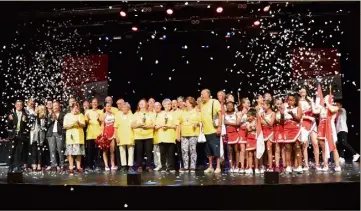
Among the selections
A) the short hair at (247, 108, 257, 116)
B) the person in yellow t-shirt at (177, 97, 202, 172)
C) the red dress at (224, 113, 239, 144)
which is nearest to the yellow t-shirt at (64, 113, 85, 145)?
the person in yellow t-shirt at (177, 97, 202, 172)

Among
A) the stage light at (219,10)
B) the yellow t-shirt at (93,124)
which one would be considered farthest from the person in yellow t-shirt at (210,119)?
the stage light at (219,10)

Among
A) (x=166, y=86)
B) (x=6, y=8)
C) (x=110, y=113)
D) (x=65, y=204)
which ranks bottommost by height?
(x=65, y=204)

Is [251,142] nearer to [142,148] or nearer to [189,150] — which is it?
[189,150]

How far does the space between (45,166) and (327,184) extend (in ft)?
19.9

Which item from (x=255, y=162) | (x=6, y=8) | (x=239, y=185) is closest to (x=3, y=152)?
(x=6, y=8)

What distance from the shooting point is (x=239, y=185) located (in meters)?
5.82

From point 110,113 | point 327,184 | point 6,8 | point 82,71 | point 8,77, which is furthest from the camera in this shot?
point 82,71

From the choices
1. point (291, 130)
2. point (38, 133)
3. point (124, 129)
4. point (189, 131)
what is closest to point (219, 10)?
point (189, 131)

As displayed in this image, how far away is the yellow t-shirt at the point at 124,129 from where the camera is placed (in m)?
8.72

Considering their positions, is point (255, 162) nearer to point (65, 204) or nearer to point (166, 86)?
point (65, 204)

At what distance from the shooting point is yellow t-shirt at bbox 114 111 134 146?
8.72 metres

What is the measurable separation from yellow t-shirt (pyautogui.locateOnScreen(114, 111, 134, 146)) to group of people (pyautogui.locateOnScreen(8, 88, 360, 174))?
2 centimetres

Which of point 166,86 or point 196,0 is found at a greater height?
point 196,0

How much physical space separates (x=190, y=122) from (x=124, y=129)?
1.26 meters
